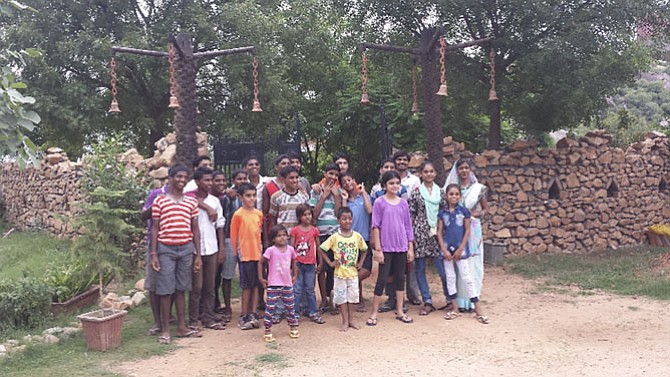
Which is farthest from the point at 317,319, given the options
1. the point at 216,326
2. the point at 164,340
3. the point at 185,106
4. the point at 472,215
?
the point at 185,106

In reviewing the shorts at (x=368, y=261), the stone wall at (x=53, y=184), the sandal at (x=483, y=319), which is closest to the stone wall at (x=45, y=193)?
the stone wall at (x=53, y=184)

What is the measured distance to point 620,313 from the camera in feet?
22.6

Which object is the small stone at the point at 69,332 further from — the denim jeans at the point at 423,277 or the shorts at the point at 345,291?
the denim jeans at the point at 423,277

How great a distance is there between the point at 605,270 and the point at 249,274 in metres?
5.63

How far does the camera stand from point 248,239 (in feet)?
20.3

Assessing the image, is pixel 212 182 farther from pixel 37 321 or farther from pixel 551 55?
pixel 551 55

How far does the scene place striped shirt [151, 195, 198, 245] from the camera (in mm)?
5770

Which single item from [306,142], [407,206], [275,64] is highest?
[275,64]

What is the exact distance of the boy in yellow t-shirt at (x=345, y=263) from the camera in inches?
245

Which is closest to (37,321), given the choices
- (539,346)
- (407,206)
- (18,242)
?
(407,206)

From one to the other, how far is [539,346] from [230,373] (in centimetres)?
263

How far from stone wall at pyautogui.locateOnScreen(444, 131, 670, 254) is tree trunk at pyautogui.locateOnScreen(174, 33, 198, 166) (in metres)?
3.99

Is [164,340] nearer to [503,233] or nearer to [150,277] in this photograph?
[150,277]

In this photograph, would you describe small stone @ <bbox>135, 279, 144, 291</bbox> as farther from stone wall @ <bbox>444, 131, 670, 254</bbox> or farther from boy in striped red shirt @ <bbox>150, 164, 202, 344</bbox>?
stone wall @ <bbox>444, 131, 670, 254</bbox>
